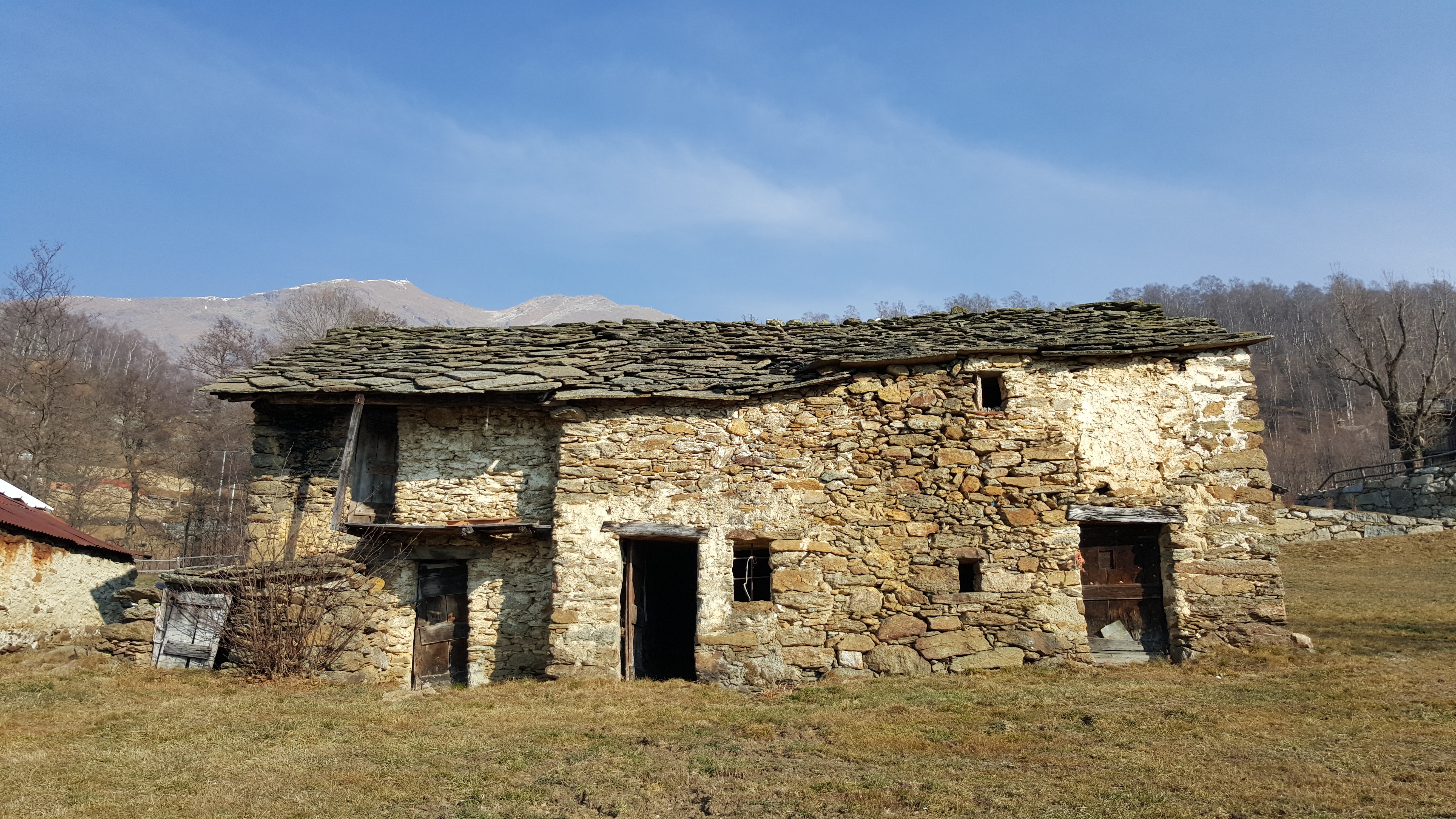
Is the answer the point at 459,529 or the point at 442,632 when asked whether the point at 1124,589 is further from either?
the point at 442,632

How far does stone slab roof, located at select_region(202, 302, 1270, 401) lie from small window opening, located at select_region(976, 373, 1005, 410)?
A: 1.10 feet

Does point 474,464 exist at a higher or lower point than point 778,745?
higher

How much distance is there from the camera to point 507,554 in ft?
34.1

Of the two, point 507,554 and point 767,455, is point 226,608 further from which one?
point 767,455

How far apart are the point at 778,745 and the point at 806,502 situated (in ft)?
11.3

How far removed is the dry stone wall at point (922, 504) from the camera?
9.09 meters

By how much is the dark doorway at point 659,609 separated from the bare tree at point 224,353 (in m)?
21.6

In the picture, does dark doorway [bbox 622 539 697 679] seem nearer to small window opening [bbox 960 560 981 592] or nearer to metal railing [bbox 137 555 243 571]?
small window opening [bbox 960 560 981 592]

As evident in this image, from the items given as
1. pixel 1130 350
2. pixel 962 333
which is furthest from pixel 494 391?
pixel 1130 350

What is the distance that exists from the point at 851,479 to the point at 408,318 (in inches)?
3759

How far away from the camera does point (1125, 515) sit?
920 cm

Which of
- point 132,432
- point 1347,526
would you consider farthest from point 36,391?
point 1347,526

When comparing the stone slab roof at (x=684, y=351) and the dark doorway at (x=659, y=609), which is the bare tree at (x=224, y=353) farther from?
the dark doorway at (x=659, y=609)

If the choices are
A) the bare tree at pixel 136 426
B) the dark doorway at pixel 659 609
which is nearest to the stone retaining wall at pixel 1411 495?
the dark doorway at pixel 659 609
